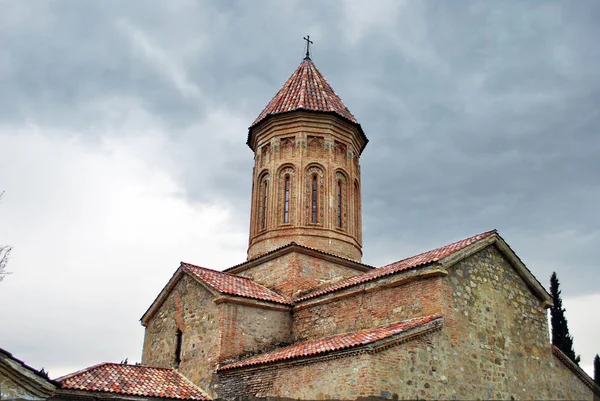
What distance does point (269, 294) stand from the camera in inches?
525

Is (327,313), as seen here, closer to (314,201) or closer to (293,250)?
(293,250)

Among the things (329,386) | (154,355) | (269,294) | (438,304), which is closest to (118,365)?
(154,355)

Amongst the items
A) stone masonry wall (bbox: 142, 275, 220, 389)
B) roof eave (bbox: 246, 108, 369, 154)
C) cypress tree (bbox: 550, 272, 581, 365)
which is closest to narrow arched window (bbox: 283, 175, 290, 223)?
roof eave (bbox: 246, 108, 369, 154)

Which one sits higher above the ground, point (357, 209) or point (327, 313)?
point (357, 209)

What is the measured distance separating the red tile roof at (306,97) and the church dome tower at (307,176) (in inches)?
1.3

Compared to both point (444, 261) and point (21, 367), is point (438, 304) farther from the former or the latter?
point (21, 367)

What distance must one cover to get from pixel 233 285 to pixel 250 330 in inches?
47.9

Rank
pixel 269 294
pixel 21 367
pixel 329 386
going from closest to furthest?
pixel 21 367 < pixel 329 386 < pixel 269 294

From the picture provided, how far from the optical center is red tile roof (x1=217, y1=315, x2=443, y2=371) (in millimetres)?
9320

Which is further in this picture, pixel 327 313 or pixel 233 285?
pixel 233 285

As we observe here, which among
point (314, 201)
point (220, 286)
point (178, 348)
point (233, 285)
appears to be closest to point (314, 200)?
point (314, 201)

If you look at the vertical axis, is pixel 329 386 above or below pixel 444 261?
below

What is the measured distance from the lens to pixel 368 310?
1130 cm

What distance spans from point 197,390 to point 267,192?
604cm
